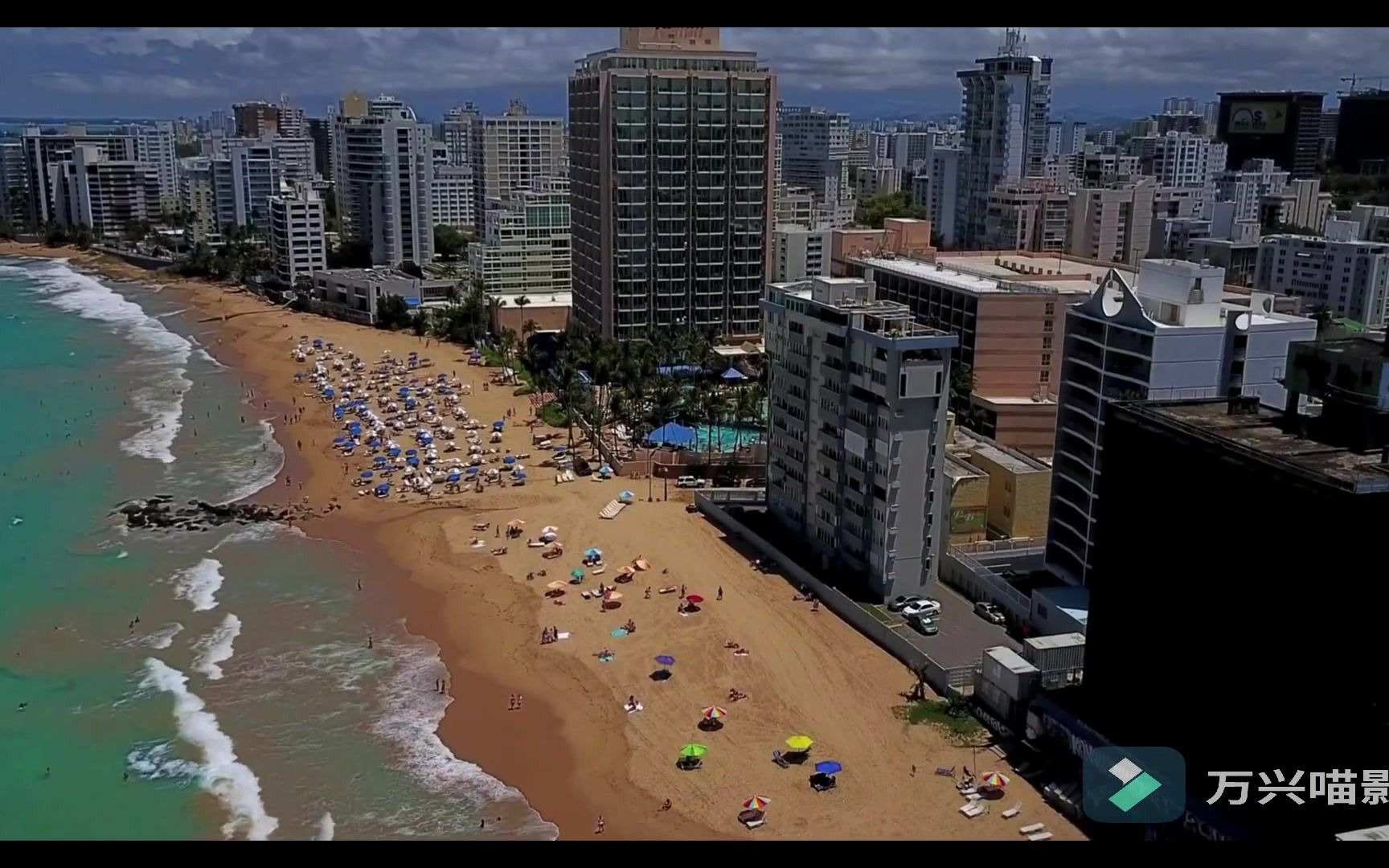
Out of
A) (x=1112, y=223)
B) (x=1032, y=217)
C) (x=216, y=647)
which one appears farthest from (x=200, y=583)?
(x=1112, y=223)

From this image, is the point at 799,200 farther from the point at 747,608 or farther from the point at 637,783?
the point at 637,783

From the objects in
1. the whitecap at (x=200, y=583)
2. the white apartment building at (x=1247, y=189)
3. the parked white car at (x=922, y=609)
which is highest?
the white apartment building at (x=1247, y=189)

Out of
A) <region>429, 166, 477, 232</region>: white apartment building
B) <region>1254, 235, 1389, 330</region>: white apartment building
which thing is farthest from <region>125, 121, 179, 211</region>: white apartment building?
<region>1254, 235, 1389, 330</region>: white apartment building

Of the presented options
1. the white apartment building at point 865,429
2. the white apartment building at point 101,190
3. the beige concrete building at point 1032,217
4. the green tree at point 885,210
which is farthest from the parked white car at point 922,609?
the white apartment building at point 101,190

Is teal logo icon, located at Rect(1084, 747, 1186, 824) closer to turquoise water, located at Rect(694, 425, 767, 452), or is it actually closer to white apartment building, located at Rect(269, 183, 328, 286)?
turquoise water, located at Rect(694, 425, 767, 452)

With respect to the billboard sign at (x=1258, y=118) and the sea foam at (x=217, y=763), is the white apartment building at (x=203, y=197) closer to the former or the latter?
the sea foam at (x=217, y=763)

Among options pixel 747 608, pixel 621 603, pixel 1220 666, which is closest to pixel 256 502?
pixel 621 603
